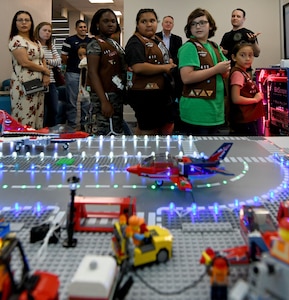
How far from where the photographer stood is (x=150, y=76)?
178 centimetres

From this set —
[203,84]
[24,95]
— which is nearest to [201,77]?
[203,84]

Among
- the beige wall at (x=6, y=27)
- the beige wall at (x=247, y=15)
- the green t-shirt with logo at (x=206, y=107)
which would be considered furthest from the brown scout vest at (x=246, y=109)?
the beige wall at (x=6, y=27)

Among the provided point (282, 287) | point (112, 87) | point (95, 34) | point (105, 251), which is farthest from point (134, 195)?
point (95, 34)

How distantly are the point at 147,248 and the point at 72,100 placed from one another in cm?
374

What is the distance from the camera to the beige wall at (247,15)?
4.36 meters

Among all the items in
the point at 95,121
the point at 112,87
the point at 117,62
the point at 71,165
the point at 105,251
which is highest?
the point at 117,62

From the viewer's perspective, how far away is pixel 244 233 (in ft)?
1.89

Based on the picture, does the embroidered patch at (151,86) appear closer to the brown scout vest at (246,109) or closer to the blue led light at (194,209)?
the brown scout vest at (246,109)

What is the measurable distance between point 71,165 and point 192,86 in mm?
762

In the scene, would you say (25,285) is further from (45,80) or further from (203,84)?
(45,80)

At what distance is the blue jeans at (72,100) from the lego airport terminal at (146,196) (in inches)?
105

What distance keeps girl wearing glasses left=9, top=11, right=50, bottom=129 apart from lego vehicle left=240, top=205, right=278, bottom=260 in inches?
84.1

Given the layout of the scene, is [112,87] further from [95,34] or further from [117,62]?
A: [95,34]

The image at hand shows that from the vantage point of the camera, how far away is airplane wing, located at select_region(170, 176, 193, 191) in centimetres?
83
